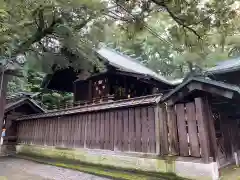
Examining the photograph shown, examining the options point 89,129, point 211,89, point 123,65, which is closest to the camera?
point 211,89

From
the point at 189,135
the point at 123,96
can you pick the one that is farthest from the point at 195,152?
the point at 123,96

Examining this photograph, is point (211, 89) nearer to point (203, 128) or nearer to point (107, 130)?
point (203, 128)

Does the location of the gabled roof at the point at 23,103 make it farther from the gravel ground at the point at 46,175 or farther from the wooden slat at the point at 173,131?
the wooden slat at the point at 173,131

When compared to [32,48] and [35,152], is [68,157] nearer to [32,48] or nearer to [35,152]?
[35,152]

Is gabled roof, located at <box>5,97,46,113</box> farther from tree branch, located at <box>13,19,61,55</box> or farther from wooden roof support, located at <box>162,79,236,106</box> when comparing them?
wooden roof support, located at <box>162,79,236,106</box>

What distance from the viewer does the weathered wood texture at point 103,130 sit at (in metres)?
7.31

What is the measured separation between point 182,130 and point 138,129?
1.77 meters

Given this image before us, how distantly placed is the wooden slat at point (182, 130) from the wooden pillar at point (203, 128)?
1.52 feet

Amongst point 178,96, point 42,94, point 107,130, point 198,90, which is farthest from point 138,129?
point 42,94

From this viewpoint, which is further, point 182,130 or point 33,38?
point 33,38

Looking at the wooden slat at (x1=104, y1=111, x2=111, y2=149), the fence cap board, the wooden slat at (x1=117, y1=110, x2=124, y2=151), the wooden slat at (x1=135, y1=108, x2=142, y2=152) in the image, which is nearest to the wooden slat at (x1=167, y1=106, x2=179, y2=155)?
the fence cap board

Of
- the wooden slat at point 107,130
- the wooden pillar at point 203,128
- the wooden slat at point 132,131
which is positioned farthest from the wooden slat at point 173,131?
the wooden slat at point 107,130

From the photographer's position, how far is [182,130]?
625cm

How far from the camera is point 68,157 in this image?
9930 millimetres
